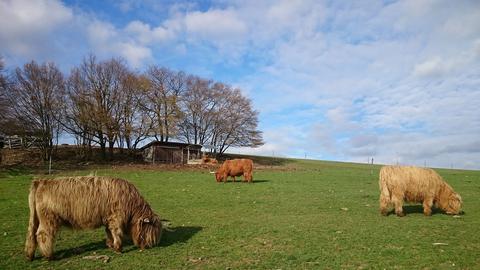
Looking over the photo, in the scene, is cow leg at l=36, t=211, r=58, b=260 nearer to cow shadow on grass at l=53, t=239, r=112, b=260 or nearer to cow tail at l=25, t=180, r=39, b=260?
cow tail at l=25, t=180, r=39, b=260

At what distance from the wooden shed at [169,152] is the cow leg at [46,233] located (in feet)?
163

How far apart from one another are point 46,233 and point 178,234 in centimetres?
368

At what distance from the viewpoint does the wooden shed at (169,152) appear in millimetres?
59031

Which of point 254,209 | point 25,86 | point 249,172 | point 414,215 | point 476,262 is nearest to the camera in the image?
point 476,262

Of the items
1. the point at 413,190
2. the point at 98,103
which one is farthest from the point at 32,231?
the point at 98,103

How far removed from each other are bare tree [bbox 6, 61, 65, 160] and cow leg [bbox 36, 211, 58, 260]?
50.2 m

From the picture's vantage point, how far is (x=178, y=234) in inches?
440

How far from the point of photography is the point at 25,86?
2115 inches

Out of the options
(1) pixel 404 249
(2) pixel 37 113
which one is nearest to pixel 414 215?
(1) pixel 404 249

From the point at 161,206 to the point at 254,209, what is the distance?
13.4 feet

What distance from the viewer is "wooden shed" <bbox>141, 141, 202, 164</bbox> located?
59.0 meters

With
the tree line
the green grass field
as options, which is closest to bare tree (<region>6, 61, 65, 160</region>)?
the tree line

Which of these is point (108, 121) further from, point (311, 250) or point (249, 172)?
point (311, 250)

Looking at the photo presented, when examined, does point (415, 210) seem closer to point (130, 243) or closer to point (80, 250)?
point (130, 243)
